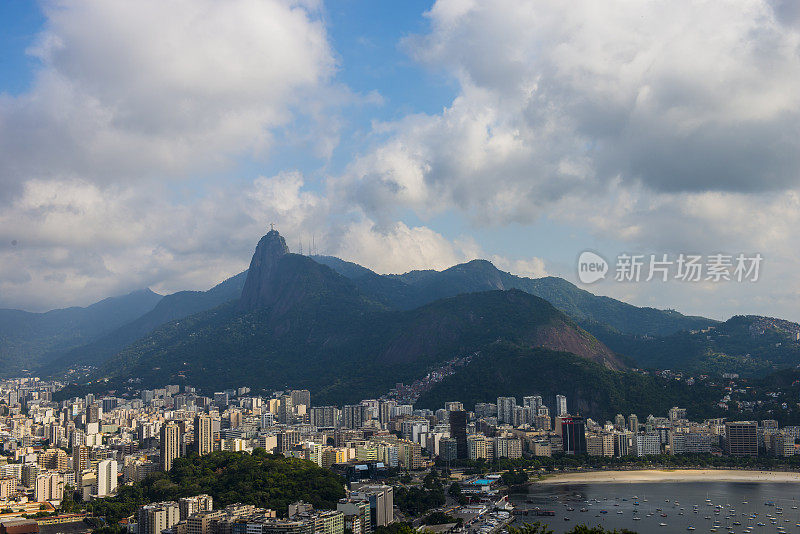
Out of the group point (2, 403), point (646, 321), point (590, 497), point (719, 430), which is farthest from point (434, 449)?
point (646, 321)

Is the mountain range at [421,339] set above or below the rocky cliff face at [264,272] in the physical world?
below

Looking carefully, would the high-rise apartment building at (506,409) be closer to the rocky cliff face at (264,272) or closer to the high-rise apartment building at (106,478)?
the high-rise apartment building at (106,478)

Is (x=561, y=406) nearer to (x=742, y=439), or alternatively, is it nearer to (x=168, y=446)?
(x=742, y=439)

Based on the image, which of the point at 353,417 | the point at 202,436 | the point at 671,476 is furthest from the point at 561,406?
the point at 202,436

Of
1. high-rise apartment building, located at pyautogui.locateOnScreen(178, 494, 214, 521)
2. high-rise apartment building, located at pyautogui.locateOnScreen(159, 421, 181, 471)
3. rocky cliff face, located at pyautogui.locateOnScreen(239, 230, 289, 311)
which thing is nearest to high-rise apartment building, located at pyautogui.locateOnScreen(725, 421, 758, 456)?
high-rise apartment building, located at pyautogui.locateOnScreen(159, 421, 181, 471)

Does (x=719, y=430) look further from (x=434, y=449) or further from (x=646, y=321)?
(x=646, y=321)

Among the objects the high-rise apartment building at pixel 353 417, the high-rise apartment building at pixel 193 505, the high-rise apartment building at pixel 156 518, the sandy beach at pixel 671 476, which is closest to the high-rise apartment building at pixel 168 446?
the high-rise apartment building at pixel 193 505
